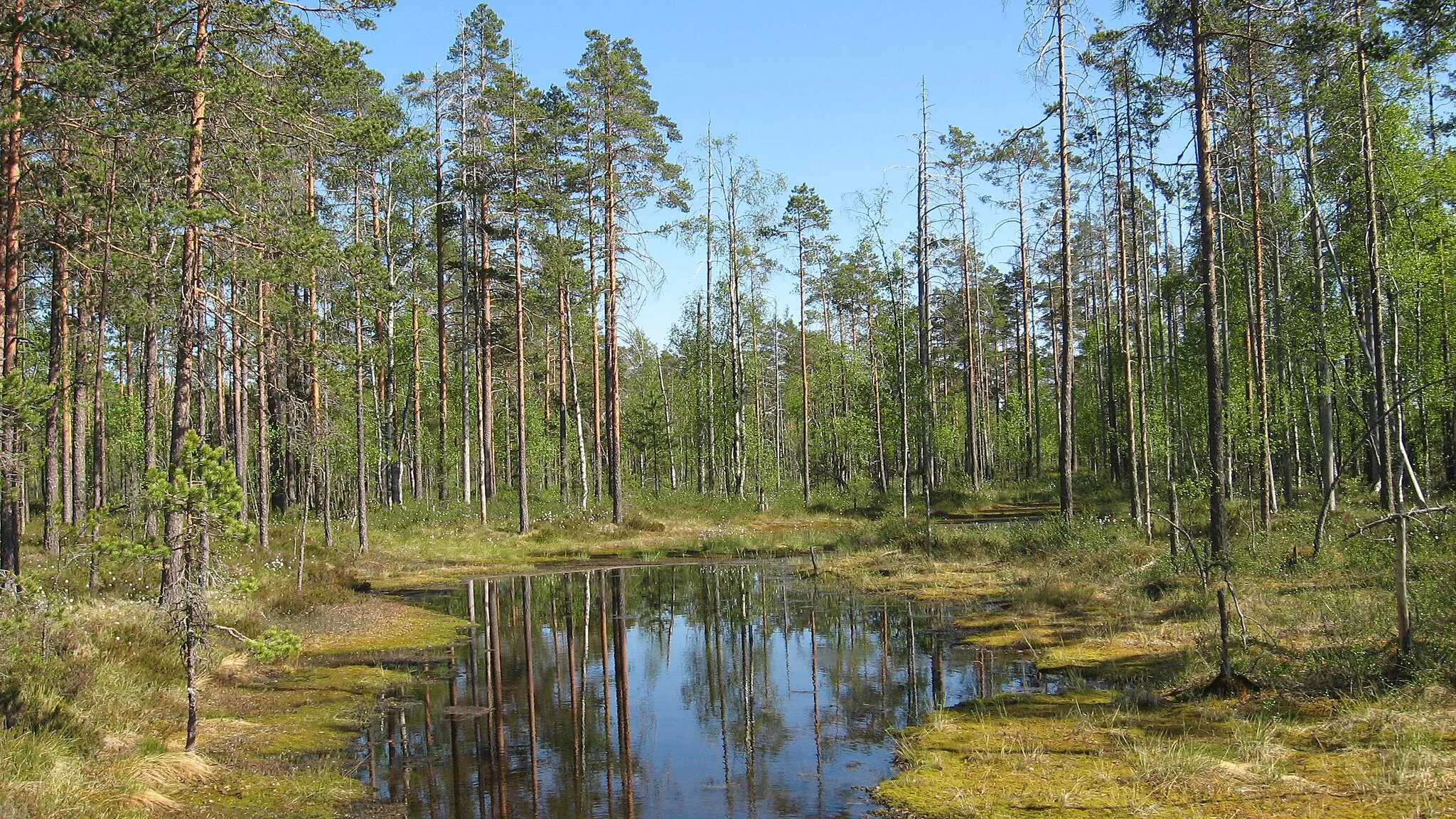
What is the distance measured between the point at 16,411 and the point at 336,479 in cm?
3903

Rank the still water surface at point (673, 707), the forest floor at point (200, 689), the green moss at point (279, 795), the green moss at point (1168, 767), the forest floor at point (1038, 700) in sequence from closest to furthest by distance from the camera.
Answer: the green moss at point (1168, 767)
the forest floor at point (1038, 700)
the forest floor at point (200, 689)
the green moss at point (279, 795)
the still water surface at point (673, 707)

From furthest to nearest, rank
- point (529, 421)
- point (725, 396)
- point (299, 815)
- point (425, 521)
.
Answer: point (529, 421), point (725, 396), point (425, 521), point (299, 815)

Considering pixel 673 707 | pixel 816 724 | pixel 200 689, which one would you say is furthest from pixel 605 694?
pixel 200 689

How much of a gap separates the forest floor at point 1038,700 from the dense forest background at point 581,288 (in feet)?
3.64

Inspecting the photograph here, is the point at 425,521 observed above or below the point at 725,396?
below

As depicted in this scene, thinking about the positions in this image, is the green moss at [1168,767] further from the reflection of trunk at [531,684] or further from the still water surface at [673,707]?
the reflection of trunk at [531,684]

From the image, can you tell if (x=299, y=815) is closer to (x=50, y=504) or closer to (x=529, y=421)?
(x=50, y=504)

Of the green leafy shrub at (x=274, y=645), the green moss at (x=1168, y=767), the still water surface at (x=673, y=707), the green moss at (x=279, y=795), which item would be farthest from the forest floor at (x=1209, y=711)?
the green leafy shrub at (x=274, y=645)

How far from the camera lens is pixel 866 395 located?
53.6m

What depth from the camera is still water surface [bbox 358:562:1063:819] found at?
30.1 ft


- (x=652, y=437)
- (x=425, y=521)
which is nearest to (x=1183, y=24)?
(x=425, y=521)

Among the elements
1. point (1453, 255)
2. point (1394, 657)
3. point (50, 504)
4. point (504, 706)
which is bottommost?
point (504, 706)

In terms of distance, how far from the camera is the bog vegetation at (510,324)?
1109cm

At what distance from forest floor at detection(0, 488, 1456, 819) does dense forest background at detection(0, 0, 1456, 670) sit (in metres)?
1.11
